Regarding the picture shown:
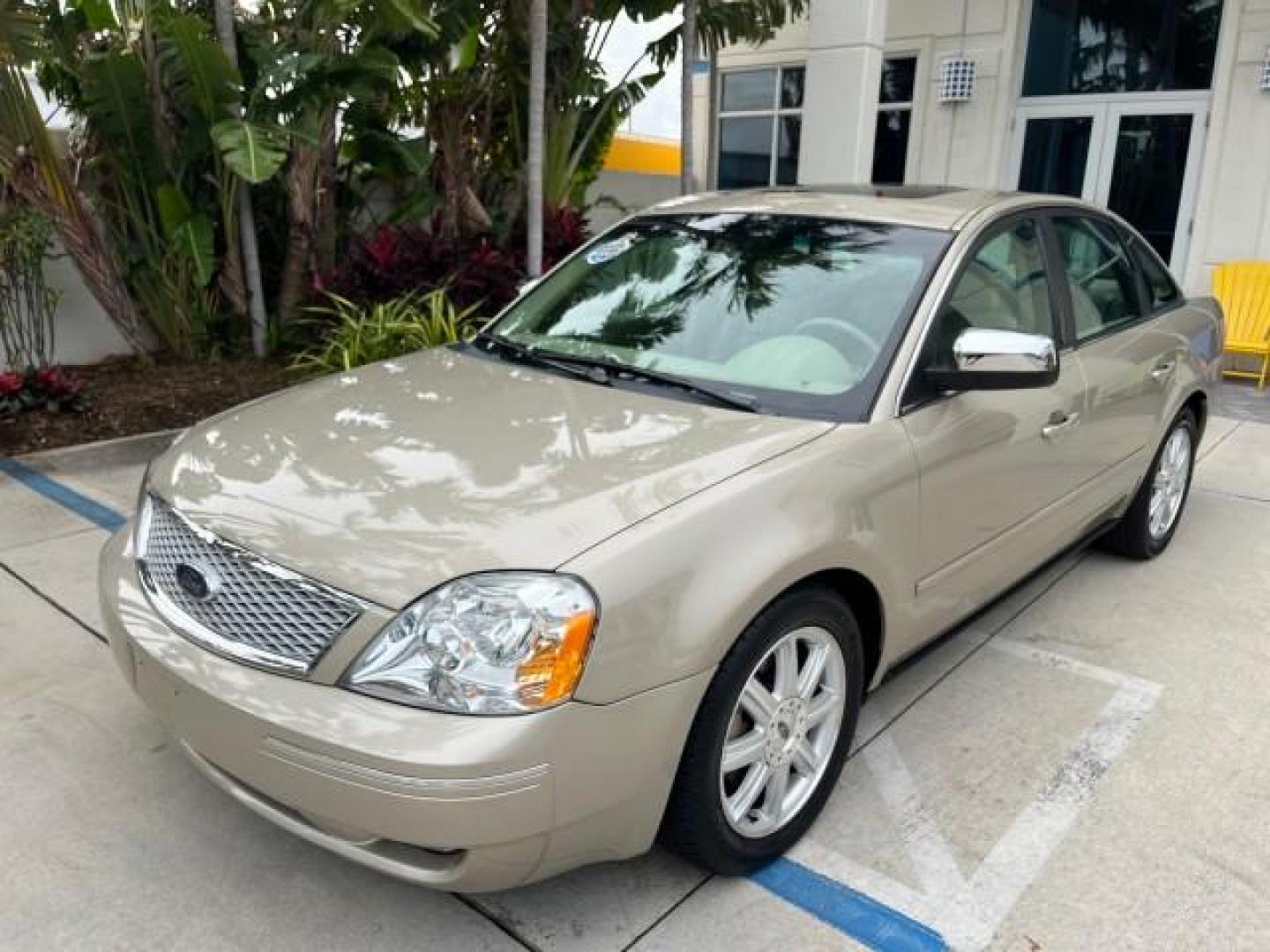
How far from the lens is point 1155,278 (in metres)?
4.79

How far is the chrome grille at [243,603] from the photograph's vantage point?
2.19 m

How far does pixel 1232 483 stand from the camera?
623 centimetres

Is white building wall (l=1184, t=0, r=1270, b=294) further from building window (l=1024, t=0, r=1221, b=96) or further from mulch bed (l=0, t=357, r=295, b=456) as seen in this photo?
mulch bed (l=0, t=357, r=295, b=456)

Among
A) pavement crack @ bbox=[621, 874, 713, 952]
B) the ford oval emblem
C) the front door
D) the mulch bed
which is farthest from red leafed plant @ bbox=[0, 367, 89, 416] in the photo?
the front door

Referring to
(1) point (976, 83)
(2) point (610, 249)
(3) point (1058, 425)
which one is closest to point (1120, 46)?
(1) point (976, 83)

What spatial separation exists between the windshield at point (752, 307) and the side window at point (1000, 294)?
13 cm

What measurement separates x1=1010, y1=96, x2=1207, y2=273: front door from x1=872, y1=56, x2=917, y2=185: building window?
1.36 m

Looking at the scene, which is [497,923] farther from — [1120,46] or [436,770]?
[1120,46]

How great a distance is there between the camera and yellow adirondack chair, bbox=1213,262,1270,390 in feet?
30.2

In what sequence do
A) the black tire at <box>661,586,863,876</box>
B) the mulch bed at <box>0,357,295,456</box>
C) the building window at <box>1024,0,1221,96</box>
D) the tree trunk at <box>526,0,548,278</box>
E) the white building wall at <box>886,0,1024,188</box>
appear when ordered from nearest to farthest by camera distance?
the black tire at <box>661,586,863,876</box>
the mulch bed at <box>0,357,295,456</box>
the tree trunk at <box>526,0,548,278</box>
the building window at <box>1024,0,1221,96</box>
the white building wall at <box>886,0,1024,188</box>

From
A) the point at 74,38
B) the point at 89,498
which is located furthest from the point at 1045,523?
the point at 74,38

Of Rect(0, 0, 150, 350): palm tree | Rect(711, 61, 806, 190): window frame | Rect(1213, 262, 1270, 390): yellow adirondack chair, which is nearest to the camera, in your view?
Rect(0, 0, 150, 350): palm tree

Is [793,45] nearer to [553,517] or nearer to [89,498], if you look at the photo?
[89,498]

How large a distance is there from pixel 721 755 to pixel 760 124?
39.7ft
